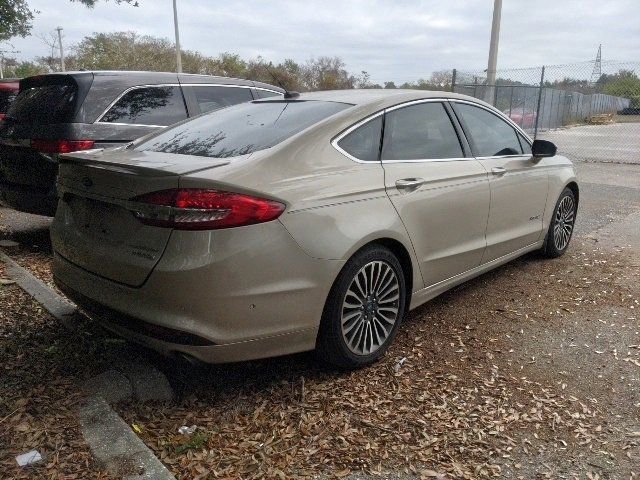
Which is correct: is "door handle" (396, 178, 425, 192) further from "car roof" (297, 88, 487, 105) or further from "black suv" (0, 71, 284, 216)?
"black suv" (0, 71, 284, 216)

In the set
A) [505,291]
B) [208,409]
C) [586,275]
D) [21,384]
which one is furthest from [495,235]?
[21,384]

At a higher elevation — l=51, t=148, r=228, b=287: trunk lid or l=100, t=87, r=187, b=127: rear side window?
l=100, t=87, r=187, b=127: rear side window

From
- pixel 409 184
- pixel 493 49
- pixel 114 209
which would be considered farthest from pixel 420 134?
pixel 493 49

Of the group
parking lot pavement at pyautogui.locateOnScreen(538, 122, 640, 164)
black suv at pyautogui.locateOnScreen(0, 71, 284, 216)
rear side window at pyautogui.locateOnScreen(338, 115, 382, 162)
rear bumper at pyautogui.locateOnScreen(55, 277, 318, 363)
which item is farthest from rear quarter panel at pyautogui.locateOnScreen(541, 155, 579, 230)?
parking lot pavement at pyautogui.locateOnScreen(538, 122, 640, 164)

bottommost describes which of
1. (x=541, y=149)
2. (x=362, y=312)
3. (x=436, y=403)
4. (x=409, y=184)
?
(x=436, y=403)

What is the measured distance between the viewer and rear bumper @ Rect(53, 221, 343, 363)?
244 cm

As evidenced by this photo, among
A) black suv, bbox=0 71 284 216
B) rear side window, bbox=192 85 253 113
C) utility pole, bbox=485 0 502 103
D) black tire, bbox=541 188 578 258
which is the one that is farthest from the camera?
utility pole, bbox=485 0 502 103

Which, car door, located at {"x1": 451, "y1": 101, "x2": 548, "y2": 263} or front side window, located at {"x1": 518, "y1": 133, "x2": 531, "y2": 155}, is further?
front side window, located at {"x1": 518, "y1": 133, "x2": 531, "y2": 155}

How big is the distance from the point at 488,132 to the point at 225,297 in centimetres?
277

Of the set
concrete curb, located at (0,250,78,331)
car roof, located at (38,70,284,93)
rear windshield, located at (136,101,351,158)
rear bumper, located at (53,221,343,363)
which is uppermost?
car roof, located at (38,70,284,93)

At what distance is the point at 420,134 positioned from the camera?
3.60m

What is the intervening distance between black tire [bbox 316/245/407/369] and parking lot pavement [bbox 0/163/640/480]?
0.43 ft

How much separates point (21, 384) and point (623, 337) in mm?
3641

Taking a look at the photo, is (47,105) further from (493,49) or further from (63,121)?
(493,49)
